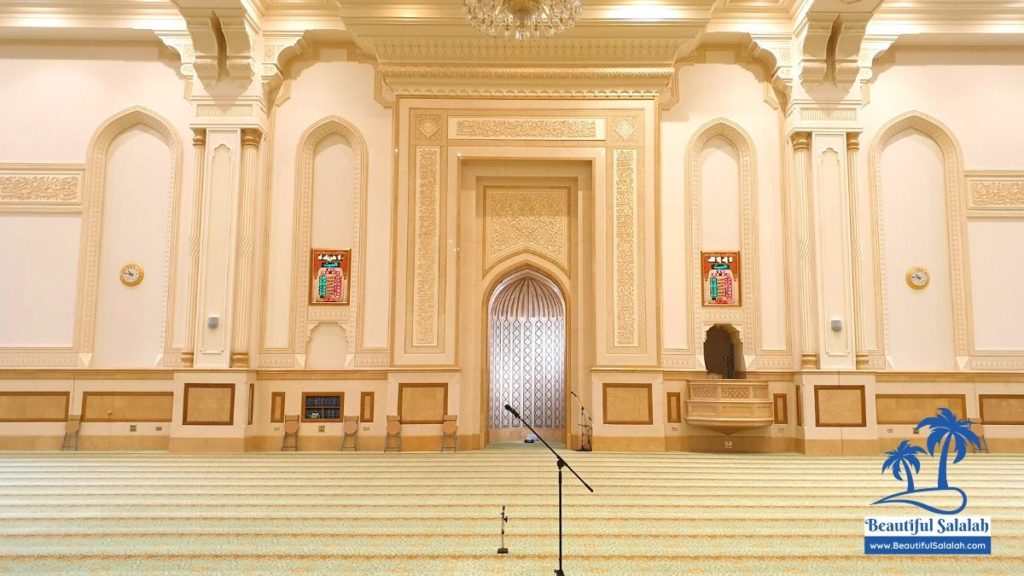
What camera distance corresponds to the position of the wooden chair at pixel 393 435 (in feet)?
25.9

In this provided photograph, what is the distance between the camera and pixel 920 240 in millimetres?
8297

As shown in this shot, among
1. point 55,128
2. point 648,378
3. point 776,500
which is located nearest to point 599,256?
point 648,378

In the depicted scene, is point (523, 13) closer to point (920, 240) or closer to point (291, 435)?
point (291, 435)

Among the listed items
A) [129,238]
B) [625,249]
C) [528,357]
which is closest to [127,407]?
[129,238]

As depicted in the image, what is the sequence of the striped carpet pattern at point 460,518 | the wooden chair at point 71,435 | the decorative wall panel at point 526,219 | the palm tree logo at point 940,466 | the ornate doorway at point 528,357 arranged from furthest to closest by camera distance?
the ornate doorway at point 528,357, the decorative wall panel at point 526,219, the wooden chair at point 71,435, the palm tree logo at point 940,466, the striped carpet pattern at point 460,518

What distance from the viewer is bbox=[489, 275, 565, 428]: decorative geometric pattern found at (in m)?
10.0

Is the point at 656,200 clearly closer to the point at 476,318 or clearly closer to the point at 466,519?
the point at 476,318

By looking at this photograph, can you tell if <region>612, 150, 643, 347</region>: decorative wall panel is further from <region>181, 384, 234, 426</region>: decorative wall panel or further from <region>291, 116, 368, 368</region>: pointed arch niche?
<region>181, 384, 234, 426</region>: decorative wall panel

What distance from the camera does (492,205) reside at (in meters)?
8.57

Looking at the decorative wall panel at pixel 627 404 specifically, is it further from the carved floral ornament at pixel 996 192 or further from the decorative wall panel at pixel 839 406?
the carved floral ornament at pixel 996 192

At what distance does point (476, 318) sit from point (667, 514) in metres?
4.42

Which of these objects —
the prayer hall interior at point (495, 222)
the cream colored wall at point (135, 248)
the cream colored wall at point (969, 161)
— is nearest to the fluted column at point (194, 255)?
the prayer hall interior at point (495, 222)

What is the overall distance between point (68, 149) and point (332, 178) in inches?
111

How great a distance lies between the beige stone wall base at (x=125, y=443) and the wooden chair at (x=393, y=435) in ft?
7.35
